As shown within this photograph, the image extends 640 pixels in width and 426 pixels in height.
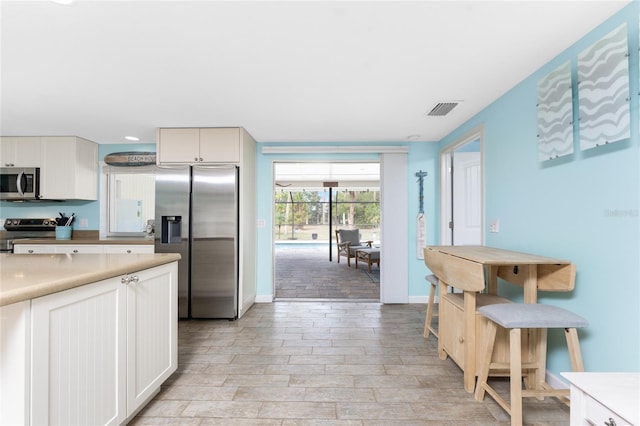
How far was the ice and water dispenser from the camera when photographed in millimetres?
3236

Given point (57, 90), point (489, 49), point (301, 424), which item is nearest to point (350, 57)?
point (489, 49)

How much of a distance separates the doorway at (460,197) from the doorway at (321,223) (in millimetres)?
1125

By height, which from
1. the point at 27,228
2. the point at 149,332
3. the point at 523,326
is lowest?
the point at 149,332

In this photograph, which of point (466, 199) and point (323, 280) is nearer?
point (466, 199)

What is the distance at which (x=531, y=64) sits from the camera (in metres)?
1.96

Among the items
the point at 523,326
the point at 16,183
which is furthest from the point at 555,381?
the point at 16,183

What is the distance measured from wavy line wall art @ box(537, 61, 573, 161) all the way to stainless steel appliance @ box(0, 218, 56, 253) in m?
5.44

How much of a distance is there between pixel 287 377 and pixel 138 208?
3.26m

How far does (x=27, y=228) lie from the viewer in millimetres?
3963

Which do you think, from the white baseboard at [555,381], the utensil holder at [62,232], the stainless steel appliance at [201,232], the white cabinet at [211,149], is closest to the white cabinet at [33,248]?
the utensil holder at [62,232]

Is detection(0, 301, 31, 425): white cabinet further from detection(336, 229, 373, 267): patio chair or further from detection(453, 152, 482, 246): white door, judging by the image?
detection(336, 229, 373, 267): patio chair

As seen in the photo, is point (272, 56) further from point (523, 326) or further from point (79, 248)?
point (79, 248)

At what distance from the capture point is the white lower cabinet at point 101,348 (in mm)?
1096

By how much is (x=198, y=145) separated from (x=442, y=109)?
100 inches
